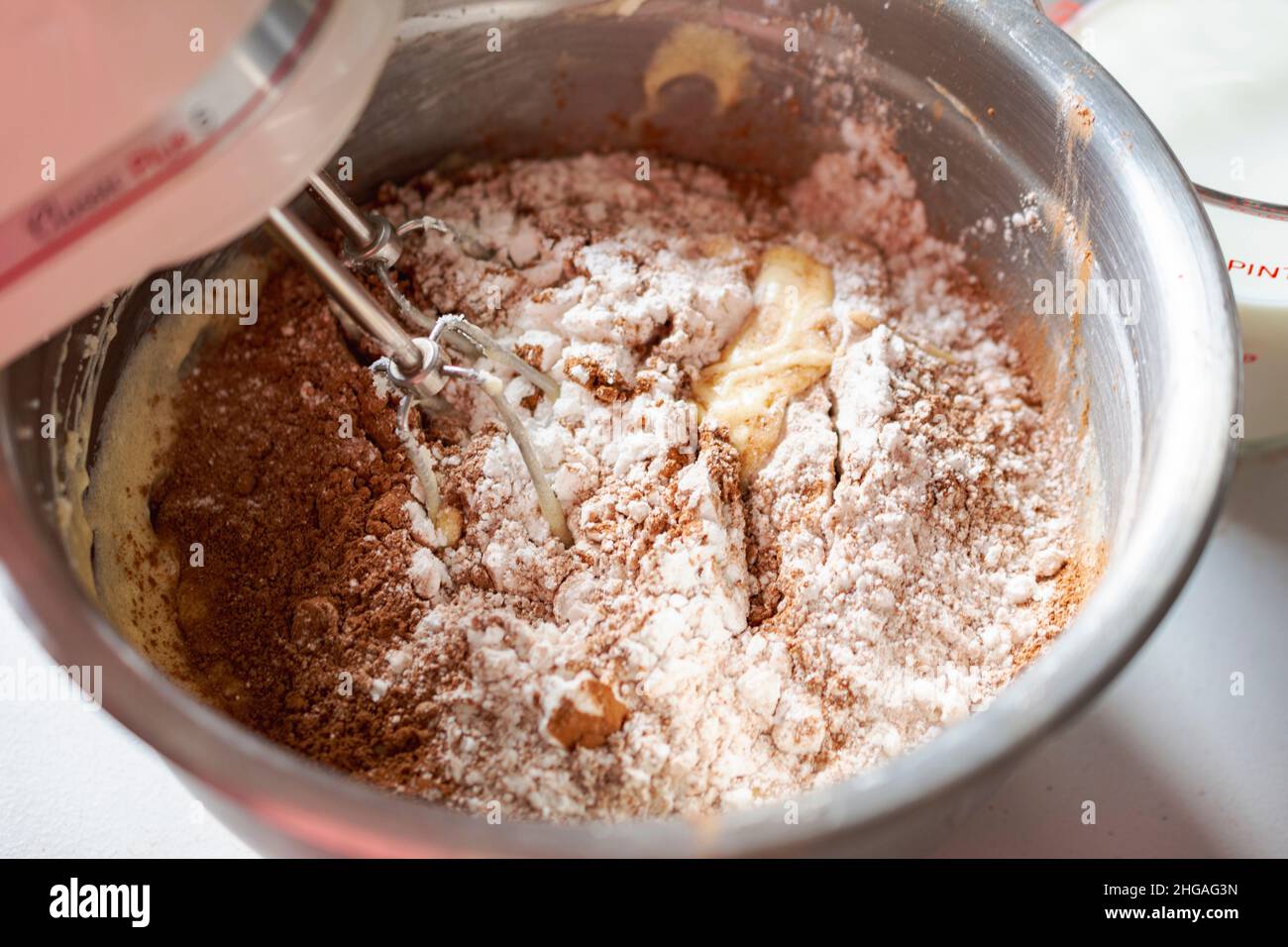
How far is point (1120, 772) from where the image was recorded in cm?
87

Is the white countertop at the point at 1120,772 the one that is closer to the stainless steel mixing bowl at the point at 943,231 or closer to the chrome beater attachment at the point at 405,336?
the stainless steel mixing bowl at the point at 943,231

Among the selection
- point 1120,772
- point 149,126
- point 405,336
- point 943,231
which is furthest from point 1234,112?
point 149,126

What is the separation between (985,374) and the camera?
0.90 metres

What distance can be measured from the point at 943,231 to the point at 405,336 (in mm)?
507

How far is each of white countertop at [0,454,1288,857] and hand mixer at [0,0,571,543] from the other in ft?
1.52

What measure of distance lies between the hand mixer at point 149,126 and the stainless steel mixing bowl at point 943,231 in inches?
6.4

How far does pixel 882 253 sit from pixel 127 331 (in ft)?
2.17

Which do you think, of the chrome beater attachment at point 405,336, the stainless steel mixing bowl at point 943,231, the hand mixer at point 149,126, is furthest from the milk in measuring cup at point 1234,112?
the hand mixer at point 149,126

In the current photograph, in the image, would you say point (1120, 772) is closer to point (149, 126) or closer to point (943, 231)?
point (943, 231)

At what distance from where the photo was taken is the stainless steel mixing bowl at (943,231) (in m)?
0.53

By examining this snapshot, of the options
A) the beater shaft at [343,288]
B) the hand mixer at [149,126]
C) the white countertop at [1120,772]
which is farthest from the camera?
the white countertop at [1120,772]

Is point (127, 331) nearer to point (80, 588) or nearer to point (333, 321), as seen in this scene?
point (333, 321)

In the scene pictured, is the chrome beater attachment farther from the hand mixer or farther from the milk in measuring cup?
the milk in measuring cup
